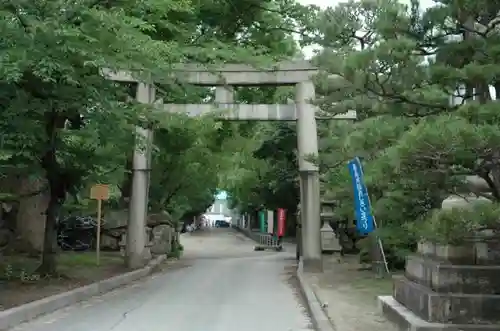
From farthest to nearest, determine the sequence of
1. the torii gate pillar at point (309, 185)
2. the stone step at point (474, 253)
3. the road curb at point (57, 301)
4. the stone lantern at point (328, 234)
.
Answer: the stone lantern at point (328, 234) → the torii gate pillar at point (309, 185) → the road curb at point (57, 301) → the stone step at point (474, 253)

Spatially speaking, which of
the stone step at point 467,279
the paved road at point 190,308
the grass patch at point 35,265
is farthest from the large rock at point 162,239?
the stone step at point 467,279

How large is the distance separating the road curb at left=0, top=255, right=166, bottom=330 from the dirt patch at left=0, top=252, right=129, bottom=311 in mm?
312

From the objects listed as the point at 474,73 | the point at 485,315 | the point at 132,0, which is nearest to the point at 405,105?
the point at 474,73

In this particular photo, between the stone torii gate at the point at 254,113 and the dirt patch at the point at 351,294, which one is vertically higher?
the stone torii gate at the point at 254,113

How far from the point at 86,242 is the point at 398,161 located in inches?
880

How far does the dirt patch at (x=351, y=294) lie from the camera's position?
28.9 ft

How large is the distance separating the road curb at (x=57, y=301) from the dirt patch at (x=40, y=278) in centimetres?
31

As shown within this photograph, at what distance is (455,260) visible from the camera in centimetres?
738

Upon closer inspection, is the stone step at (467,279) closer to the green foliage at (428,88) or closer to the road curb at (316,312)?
the green foliage at (428,88)

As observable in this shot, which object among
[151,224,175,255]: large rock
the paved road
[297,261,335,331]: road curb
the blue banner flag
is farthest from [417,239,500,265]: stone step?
[151,224,175,255]: large rock

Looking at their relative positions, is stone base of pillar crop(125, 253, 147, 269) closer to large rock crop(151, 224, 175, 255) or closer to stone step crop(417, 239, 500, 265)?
large rock crop(151, 224, 175, 255)

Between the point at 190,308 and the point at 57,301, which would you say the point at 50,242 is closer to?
the point at 57,301

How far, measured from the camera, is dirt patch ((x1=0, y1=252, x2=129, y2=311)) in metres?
11.2

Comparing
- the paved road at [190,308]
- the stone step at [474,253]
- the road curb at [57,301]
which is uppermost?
the stone step at [474,253]
